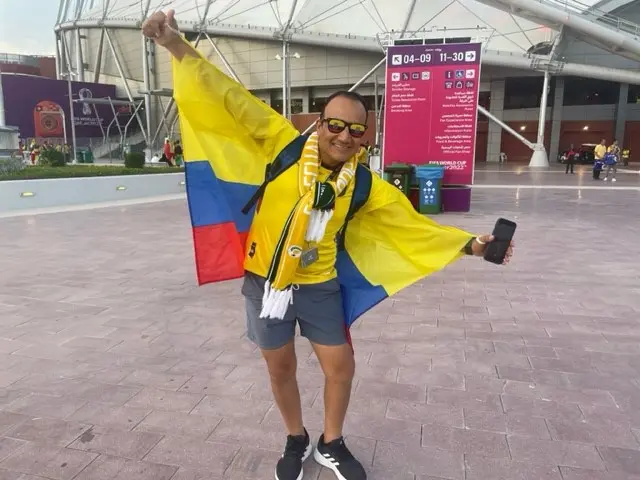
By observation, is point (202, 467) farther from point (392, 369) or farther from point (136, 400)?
point (392, 369)

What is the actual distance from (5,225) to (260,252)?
29.3 feet

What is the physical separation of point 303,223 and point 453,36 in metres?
29.3

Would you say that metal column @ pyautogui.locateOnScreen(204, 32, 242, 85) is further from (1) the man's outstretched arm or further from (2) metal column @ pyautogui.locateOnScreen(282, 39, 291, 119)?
(1) the man's outstretched arm

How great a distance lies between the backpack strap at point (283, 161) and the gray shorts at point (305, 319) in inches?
16.2

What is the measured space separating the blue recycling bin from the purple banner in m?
29.5

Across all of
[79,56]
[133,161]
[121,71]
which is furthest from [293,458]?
[79,56]

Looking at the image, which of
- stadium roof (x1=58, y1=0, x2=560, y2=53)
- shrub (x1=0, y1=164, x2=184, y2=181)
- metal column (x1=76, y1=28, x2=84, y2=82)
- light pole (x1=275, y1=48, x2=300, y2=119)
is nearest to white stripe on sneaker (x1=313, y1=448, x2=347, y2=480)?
shrub (x1=0, y1=164, x2=184, y2=181)

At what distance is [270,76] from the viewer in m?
38.8

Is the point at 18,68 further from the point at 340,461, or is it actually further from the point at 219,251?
the point at 340,461

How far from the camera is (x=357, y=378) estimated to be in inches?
137

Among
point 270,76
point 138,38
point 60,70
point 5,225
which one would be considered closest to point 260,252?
point 5,225

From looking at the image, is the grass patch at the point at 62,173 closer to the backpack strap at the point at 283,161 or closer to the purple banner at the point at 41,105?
the backpack strap at the point at 283,161

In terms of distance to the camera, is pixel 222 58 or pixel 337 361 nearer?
pixel 337 361

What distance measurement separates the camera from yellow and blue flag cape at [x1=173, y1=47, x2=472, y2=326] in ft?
7.22
